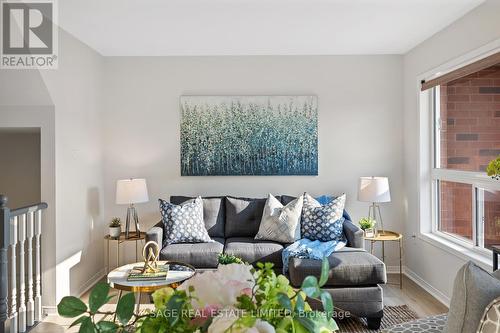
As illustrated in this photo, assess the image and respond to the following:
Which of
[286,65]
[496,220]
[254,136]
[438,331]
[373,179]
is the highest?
[286,65]

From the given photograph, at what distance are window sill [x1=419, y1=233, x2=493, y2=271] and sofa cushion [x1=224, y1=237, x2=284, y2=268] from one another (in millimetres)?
1572

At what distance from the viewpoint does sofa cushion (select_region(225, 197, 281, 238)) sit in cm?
441

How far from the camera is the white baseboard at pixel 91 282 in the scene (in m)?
4.14

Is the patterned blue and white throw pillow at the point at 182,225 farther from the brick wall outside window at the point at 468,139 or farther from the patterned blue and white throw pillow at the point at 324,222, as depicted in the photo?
the brick wall outside window at the point at 468,139

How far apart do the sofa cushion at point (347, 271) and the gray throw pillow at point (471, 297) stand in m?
1.86

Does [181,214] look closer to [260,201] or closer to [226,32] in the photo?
[260,201]

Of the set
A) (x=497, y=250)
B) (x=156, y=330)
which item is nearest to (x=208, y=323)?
(x=156, y=330)

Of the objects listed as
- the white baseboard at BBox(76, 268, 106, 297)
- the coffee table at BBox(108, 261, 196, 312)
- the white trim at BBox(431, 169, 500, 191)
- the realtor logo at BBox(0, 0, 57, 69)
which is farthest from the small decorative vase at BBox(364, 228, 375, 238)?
the realtor logo at BBox(0, 0, 57, 69)

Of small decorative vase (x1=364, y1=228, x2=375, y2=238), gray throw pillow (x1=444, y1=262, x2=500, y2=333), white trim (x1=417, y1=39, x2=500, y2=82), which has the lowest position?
small decorative vase (x1=364, y1=228, x2=375, y2=238)

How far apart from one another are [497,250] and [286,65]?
309 centimetres

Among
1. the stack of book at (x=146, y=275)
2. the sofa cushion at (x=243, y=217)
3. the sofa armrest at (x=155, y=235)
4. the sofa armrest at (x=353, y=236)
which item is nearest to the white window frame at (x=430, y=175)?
the sofa armrest at (x=353, y=236)

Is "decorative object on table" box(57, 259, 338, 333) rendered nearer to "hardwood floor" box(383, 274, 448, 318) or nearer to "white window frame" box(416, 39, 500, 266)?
"hardwood floor" box(383, 274, 448, 318)

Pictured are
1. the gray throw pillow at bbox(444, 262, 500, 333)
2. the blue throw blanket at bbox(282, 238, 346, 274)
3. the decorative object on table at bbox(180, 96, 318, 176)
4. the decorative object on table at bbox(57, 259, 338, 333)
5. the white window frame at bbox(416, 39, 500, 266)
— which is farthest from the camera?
the decorative object on table at bbox(180, 96, 318, 176)

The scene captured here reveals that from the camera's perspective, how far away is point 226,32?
3979 millimetres
